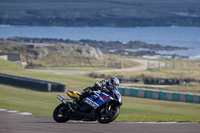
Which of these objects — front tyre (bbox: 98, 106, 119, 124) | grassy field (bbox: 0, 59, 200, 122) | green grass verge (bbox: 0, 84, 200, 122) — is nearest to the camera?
front tyre (bbox: 98, 106, 119, 124)

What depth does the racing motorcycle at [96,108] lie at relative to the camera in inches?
491

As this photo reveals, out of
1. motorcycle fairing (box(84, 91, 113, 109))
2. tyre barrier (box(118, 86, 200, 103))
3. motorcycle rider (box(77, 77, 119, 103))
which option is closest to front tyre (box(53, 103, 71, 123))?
motorcycle rider (box(77, 77, 119, 103))

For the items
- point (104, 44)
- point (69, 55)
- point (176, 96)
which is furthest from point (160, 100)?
point (104, 44)

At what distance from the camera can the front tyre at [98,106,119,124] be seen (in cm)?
1239

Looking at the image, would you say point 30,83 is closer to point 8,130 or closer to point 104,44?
point 8,130

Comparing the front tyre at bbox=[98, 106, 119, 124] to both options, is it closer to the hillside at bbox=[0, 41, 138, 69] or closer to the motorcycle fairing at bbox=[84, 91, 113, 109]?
the motorcycle fairing at bbox=[84, 91, 113, 109]

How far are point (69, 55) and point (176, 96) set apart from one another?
47.9 metres

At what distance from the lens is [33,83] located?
33375mm

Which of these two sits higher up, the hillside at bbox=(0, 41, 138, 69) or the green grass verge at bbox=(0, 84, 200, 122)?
the green grass verge at bbox=(0, 84, 200, 122)

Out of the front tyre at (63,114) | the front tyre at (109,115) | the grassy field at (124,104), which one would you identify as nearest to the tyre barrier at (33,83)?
the grassy field at (124,104)

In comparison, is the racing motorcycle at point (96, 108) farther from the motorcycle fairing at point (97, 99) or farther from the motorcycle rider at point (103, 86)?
the motorcycle rider at point (103, 86)

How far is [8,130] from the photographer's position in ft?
36.1

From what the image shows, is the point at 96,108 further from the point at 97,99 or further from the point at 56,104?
the point at 56,104

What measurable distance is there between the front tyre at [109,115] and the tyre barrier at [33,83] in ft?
66.0
